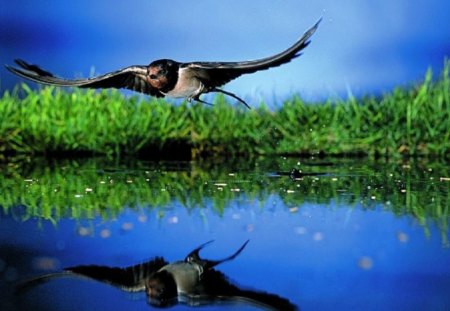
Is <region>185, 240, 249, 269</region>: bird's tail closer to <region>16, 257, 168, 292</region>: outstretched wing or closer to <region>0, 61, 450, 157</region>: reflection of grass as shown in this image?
<region>16, 257, 168, 292</region>: outstretched wing

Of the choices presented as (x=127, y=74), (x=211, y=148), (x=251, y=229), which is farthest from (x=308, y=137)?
(x=251, y=229)

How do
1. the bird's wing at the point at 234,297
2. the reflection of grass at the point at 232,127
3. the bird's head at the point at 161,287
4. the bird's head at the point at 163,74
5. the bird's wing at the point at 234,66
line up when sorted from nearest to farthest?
1. the bird's wing at the point at 234,297
2. the bird's head at the point at 161,287
3. the bird's wing at the point at 234,66
4. the bird's head at the point at 163,74
5. the reflection of grass at the point at 232,127

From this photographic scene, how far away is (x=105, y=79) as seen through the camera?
5949 millimetres

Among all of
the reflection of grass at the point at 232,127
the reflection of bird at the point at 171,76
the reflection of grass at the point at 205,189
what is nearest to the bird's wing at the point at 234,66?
the reflection of bird at the point at 171,76

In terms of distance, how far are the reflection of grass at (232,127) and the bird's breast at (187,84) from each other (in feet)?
15.5

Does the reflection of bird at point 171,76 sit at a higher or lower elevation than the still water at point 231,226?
higher

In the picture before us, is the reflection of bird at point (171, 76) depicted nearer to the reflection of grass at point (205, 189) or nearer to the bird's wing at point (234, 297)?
the reflection of grass at point (205, 189)

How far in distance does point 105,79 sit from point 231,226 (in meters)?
1.67

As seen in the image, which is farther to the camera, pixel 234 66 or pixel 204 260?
pixel 234 66

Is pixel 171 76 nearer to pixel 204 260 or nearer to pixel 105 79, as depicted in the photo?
→ pixel 105 79

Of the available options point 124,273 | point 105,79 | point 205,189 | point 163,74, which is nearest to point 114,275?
point 124,273

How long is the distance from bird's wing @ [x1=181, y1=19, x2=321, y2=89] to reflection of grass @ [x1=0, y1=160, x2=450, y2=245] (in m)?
0.89

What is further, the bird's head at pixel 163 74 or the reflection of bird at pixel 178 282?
the bird's head at pixel 163 74

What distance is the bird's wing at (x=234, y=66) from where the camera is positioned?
4805mm
